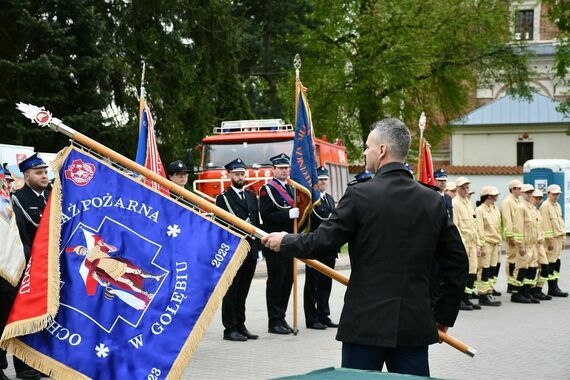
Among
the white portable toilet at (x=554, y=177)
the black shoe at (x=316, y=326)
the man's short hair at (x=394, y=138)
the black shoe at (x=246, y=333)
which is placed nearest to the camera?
the man's short hair at (x=394, y=138)

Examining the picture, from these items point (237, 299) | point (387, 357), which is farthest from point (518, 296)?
point (387, 357)

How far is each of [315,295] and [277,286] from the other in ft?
2.52

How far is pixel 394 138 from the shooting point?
5.03m

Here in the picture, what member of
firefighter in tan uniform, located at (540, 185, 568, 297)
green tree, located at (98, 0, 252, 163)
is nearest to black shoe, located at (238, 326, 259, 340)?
firefighter in tan uniform, located at (540, 185, 568, 297)

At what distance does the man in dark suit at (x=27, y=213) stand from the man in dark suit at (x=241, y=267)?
2.87m

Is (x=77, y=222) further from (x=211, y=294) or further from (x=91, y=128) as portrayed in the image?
(x=91, y=128)

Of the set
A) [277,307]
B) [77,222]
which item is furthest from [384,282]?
[277,307]

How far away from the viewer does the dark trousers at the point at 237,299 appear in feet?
36.1

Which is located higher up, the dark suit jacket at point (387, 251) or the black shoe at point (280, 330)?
the dark suit jacket at point (387, 251)

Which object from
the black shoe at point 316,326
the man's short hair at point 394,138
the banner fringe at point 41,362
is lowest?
the black shoe at point 316,326

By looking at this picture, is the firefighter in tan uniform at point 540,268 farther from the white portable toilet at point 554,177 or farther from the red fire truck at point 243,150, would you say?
the white portable toilet at point 554,177

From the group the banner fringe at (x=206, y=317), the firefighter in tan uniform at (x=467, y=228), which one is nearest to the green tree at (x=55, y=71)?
the firefighter in tan uniform at (x=467, y=228)

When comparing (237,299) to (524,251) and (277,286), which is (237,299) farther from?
(524,251)

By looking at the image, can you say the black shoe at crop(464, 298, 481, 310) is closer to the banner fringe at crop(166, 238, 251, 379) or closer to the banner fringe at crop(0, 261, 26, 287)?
the banner fringe at crop(0, 261, 26, 287)
